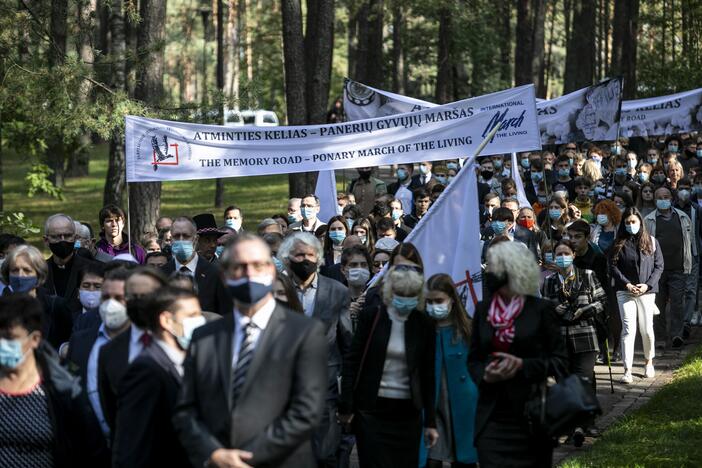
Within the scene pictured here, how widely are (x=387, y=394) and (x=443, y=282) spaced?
832mm

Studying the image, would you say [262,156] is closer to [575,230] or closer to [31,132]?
[575,230]

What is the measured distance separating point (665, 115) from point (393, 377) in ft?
57.2

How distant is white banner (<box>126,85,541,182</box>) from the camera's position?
494 inches

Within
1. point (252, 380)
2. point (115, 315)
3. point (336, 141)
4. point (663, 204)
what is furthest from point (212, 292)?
point (663, 204)

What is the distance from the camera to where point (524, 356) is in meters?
6.97

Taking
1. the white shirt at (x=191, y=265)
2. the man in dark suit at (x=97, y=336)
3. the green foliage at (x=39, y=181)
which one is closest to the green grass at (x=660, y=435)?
the white shirt at (x=191, y=265)

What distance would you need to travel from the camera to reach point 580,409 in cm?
659

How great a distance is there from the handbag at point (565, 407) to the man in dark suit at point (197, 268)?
9.30 feet

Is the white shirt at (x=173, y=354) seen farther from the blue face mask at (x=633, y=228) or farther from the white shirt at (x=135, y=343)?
the blue face mask at (x=633, y=228)

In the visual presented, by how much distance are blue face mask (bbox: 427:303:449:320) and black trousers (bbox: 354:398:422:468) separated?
2.08ft

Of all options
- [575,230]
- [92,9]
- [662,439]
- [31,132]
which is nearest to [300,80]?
[92,9]

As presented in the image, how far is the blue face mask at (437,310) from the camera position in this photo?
8.05 metres

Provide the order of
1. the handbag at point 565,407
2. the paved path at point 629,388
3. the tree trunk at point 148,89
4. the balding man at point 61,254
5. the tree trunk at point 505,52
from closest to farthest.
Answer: the handbag at point 565,407 < the balding man at point 61,254 < the paved path at point 629,388 < the tree trunk at point 148,89 < the tree trunk at point 505,52

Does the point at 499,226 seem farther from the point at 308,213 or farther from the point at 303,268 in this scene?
the point at 303,268
